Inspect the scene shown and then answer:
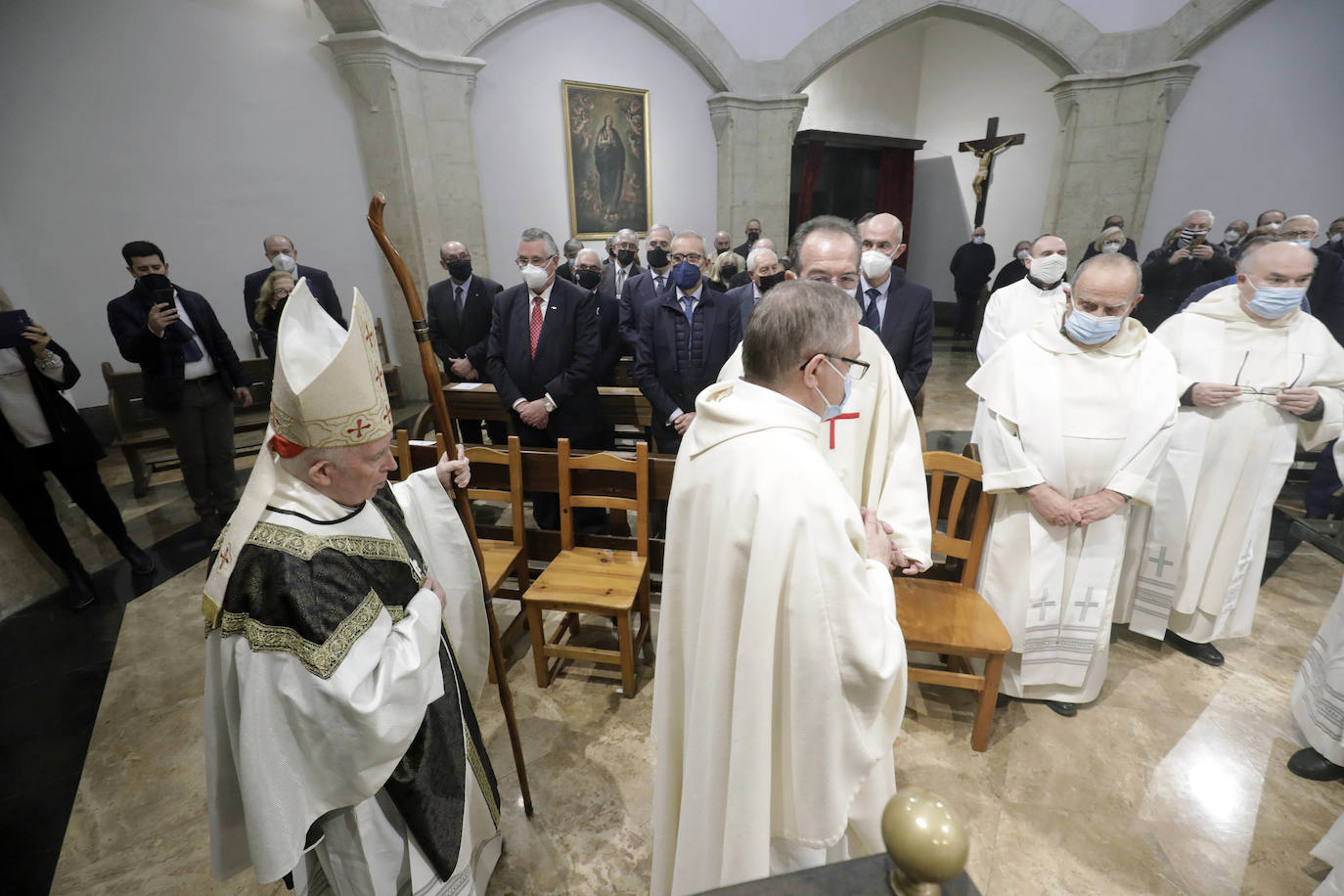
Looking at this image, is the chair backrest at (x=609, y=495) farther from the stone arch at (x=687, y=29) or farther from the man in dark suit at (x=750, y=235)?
the stone arch at (x=687, y=29)

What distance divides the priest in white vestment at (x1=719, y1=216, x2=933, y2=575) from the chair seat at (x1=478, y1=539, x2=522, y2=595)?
147cm

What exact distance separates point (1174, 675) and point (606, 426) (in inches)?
137

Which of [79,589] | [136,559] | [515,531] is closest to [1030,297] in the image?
[515,531]

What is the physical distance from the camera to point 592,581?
9.27 ft

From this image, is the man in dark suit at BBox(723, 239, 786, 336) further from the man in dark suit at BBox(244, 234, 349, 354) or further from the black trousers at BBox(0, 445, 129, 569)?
the black trousers at BBox(0, 445, 129, 569)

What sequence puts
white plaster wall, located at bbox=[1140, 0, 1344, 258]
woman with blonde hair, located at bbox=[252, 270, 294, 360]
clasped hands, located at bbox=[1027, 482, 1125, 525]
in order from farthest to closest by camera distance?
1. white plaster wall, located at bbox=[1140, 0, 1344, 258]
2. woman with blonde hair, located at bbox=[252, 270, 294, 360]
3. clasped hands, located at bbox=[1027, 482, 1125, 525]

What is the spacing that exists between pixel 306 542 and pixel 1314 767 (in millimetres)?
3631

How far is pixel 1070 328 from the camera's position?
2.56 metres

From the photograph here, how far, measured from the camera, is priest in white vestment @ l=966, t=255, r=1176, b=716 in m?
2.54

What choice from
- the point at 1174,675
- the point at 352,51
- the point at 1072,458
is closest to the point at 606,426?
the point at 1072,458

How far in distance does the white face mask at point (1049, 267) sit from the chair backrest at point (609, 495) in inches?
151

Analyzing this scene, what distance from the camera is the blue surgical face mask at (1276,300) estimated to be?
2.79 m

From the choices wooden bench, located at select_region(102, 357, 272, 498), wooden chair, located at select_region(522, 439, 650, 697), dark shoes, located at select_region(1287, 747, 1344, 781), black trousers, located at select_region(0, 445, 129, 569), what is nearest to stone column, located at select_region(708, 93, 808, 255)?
wooden bench, located at select_region(102, 357, 272, 498)

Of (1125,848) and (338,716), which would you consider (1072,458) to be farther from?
(338,716)
